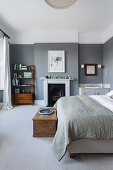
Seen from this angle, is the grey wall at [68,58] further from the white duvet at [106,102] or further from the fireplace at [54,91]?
the white duvet at [106,102]

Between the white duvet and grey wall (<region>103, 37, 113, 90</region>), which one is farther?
grey wall (<region>103, 37, 113, 90</region>)

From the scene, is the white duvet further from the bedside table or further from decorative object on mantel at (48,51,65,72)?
decorative object on mantel at (48,51,65,72)

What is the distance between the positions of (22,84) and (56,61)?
1.77 meters

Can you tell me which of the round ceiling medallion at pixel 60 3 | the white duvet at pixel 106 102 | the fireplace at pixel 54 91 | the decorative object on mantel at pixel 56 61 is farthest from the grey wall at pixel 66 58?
the round ceiling medallion at pixel 60 3

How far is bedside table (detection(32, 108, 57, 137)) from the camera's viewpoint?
217 centimetres

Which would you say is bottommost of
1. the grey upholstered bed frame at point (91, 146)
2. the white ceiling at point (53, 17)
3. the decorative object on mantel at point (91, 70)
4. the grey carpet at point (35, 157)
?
the grey carpet at point (35, 157)

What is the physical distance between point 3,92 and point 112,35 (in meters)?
4.55

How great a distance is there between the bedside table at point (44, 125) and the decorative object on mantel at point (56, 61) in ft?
9.43

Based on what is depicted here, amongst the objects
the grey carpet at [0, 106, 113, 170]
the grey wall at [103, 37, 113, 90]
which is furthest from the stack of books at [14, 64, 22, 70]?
the grey wall at [103, 37, 113, 90]

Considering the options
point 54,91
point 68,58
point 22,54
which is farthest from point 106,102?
point 22,54

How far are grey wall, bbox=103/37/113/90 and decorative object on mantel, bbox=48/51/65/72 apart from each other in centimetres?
176

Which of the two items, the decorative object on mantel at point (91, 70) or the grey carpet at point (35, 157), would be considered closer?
the grey carpet at point (35, 157)

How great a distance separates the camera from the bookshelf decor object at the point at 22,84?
15.4ft

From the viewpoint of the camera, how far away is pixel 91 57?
16.6 feet
